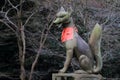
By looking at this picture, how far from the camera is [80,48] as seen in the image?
4.08 meters

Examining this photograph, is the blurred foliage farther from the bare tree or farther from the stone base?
the stone base

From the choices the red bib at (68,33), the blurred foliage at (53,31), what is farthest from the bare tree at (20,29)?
the red bib at (68,33)

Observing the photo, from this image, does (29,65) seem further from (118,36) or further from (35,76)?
(118,36)

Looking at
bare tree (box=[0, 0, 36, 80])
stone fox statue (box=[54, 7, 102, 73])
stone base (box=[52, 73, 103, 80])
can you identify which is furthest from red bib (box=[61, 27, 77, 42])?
bare tree (box=[0, 0, 36, 80])

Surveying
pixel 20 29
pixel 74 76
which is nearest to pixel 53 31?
pixel 20 29

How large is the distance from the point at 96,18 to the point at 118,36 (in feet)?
2.14

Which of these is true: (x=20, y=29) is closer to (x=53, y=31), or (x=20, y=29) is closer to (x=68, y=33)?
(x=53, y=31)

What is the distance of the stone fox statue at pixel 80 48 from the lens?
407 centimetres

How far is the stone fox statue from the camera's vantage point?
407 cm

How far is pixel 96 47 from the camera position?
416 cm

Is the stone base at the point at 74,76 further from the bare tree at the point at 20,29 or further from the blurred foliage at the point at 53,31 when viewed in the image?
the blurred foliage at the point at 53,31

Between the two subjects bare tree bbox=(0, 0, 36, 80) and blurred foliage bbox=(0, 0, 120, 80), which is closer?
bare tree bbox=(0, 0, 36, 80)

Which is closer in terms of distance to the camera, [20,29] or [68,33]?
[68,33]

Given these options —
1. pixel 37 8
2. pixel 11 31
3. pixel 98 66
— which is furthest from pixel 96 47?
pixel 11 31
